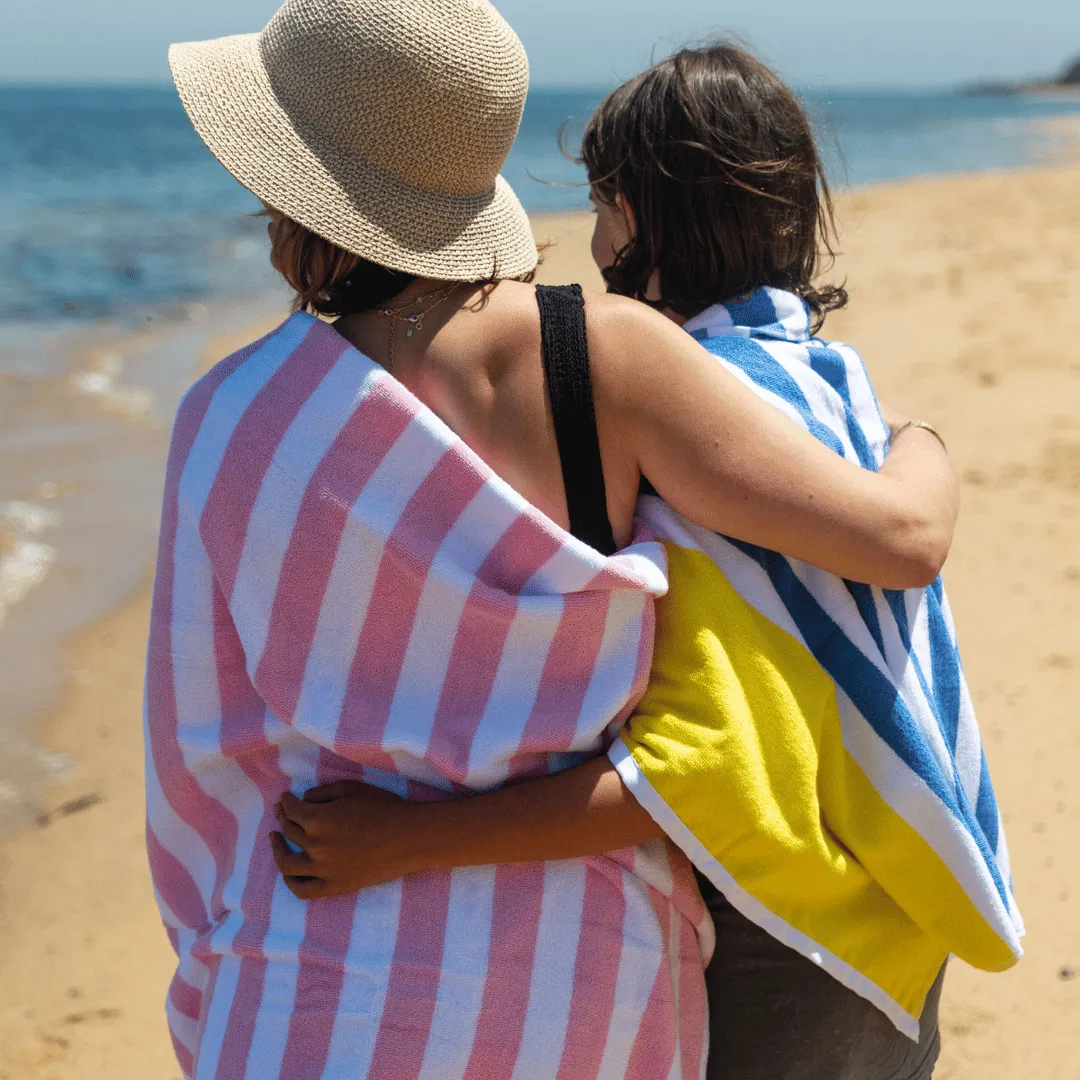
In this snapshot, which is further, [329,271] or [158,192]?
[158,192]

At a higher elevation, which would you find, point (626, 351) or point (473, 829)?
point (626, 351)

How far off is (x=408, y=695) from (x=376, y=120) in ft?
1.86

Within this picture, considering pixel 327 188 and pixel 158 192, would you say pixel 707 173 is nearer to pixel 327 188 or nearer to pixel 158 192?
pixel 327 188

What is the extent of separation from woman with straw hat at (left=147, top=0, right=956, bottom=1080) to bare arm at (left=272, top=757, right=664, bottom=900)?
0.10 ft

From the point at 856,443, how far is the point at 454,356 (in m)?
0.50

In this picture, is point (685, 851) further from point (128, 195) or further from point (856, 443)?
point (128, 195)

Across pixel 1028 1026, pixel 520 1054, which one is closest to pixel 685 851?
pixel 520 1054

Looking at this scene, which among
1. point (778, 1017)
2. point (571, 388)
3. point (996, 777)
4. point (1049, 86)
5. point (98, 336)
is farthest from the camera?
point (1049, 86)

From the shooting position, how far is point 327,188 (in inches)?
Result: 47.7

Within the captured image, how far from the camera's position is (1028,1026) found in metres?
2.78

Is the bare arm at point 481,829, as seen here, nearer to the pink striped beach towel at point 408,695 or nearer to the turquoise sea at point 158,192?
the pink striped beach towel at point 408,695

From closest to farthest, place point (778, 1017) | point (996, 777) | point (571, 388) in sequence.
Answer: point (571, 388) → point (778, 1017) → point (996, 777)

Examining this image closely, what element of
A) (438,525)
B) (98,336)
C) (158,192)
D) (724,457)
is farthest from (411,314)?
(158,192)

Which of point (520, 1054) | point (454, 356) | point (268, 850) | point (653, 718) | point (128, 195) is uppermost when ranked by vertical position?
point (454, 356)
